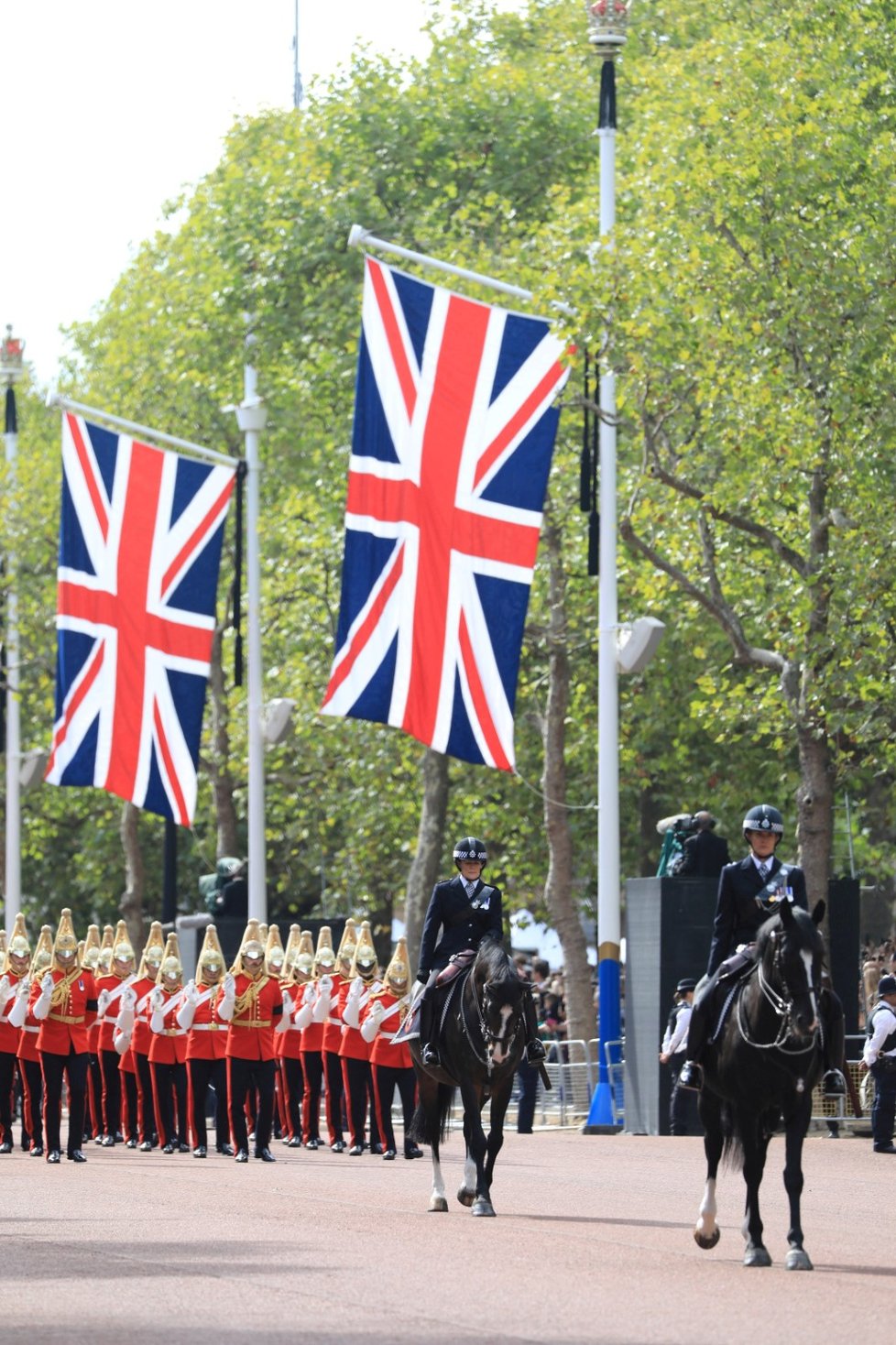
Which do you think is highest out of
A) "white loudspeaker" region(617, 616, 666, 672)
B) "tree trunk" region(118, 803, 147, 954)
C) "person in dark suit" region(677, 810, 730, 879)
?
"white loudspeaker" region(617, 616, 666, 672)

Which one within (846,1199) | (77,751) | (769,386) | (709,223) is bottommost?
(846,1199)

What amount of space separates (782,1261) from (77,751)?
59.3 ft

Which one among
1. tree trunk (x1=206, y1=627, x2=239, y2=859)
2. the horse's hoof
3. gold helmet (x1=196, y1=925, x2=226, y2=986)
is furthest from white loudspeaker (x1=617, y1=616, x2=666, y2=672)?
tree trunk (x1=206, y1=627, x2=239, y2=859)

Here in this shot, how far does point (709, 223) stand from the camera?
26281 mm

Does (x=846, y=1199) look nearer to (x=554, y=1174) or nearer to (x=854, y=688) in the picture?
(x=554, y=1174)

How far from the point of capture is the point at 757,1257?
12.0m

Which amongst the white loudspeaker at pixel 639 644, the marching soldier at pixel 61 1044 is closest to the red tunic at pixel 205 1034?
the marching soldier at pixel 61 1044

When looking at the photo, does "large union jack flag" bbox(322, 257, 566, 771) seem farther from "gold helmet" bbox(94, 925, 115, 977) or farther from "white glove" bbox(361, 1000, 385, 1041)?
"gold helmet" bbox(94, 925, 115, 977)

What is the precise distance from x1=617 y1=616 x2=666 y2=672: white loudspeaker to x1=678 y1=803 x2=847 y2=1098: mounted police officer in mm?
12412

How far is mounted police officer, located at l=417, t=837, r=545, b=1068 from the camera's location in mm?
15234

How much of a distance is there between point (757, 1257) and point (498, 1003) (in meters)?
2.89

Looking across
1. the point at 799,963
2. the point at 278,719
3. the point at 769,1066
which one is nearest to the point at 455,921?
Result: the point at 769,1066

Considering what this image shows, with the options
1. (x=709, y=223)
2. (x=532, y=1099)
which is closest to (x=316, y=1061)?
(x=532, y=1099)

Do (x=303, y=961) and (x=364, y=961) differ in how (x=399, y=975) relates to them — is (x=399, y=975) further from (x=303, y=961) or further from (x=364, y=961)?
(x=303, y=961)
